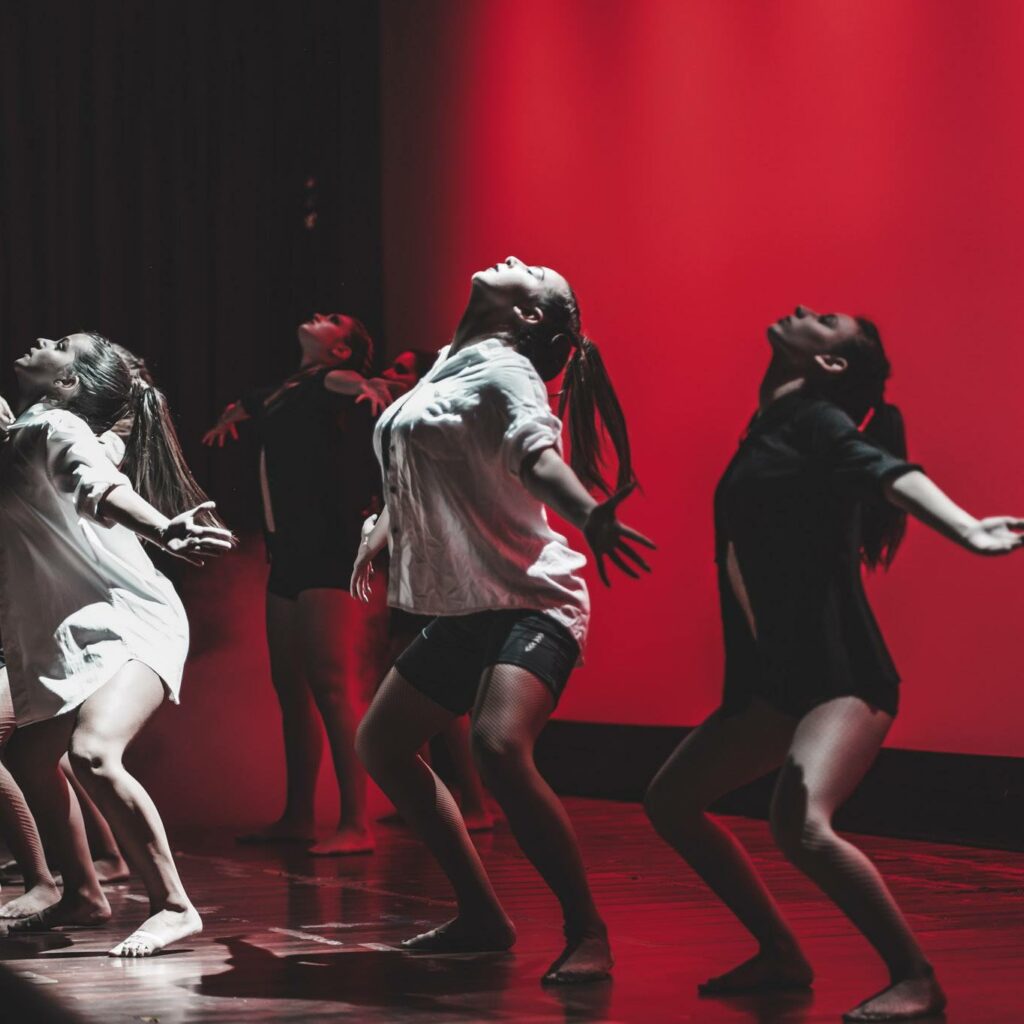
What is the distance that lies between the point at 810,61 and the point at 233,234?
121 inches

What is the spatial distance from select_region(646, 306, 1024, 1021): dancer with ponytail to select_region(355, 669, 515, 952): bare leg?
576 mm

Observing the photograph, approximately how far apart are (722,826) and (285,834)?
323 centimetres

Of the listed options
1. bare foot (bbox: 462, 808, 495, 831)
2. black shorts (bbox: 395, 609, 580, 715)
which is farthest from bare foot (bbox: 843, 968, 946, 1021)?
bare foot (bbox: 462, 808, 495, 831)

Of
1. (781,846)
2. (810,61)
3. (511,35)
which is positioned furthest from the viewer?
(511,35)

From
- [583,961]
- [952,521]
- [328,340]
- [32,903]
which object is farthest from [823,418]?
[328,340]

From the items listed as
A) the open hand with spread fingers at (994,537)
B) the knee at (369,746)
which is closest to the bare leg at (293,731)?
the knee at (369,746)

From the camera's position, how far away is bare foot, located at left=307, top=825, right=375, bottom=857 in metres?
6.05

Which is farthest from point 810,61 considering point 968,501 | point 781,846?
point 781,846

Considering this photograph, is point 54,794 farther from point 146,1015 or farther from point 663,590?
point 663,590

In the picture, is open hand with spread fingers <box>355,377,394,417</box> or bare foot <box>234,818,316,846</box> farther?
bare foot <box>234,818,316,846</box>

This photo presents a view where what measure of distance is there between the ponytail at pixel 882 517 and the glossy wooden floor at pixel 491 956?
31.2 inches

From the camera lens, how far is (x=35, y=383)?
14.7ft

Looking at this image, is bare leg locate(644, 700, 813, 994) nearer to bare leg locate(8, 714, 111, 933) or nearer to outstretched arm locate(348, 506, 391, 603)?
outstretched arm locate(348, 506, 391, 603)

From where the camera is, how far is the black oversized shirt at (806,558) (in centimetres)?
327
